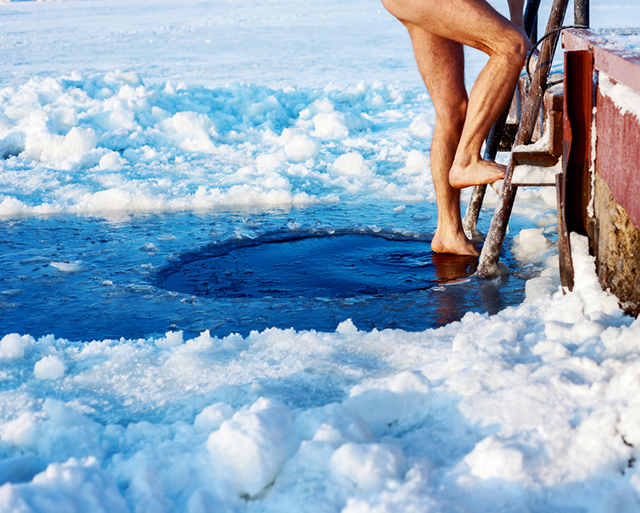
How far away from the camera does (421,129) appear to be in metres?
6.27

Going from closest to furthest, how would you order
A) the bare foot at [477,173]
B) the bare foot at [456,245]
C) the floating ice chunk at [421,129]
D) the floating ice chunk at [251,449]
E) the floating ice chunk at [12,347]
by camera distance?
the floating ice chunk at [251,449] < the floating ice chunk at [12,347] < the bare foot at [477,173] < the bare foot at [456,245] < the floating ice chunk at [421,129]

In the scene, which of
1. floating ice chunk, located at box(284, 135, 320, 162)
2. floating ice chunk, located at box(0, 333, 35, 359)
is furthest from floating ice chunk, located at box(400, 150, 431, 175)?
floating ice chunk, located at box(0, 333, 35, 359)

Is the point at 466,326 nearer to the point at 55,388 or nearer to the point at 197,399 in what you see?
the point at 197,399

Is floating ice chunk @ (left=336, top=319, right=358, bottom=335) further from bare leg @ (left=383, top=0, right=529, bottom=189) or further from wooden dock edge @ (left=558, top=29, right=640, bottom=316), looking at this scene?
bare leg @ (left=383, top=0, right=529, bottom=189)

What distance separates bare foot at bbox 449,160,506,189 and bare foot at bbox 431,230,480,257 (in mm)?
412

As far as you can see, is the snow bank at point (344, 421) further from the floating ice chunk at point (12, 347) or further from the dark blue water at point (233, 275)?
the dark blue water at point (233, 275)

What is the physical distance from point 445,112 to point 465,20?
22.6 inches

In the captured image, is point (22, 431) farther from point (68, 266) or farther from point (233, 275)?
point (68, 266)

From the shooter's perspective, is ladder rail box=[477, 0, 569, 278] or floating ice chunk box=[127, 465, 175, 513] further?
ladder rail box=[477, 0, 569, 278]

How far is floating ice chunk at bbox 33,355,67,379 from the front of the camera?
1.91 meters

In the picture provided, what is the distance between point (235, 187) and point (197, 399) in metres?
2.87

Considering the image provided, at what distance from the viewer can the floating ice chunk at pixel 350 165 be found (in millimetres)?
5020

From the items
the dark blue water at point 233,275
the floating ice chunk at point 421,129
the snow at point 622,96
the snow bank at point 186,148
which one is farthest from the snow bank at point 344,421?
the floating ice chunk at point 421,129

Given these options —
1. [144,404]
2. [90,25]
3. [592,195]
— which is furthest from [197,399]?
[90,25]
